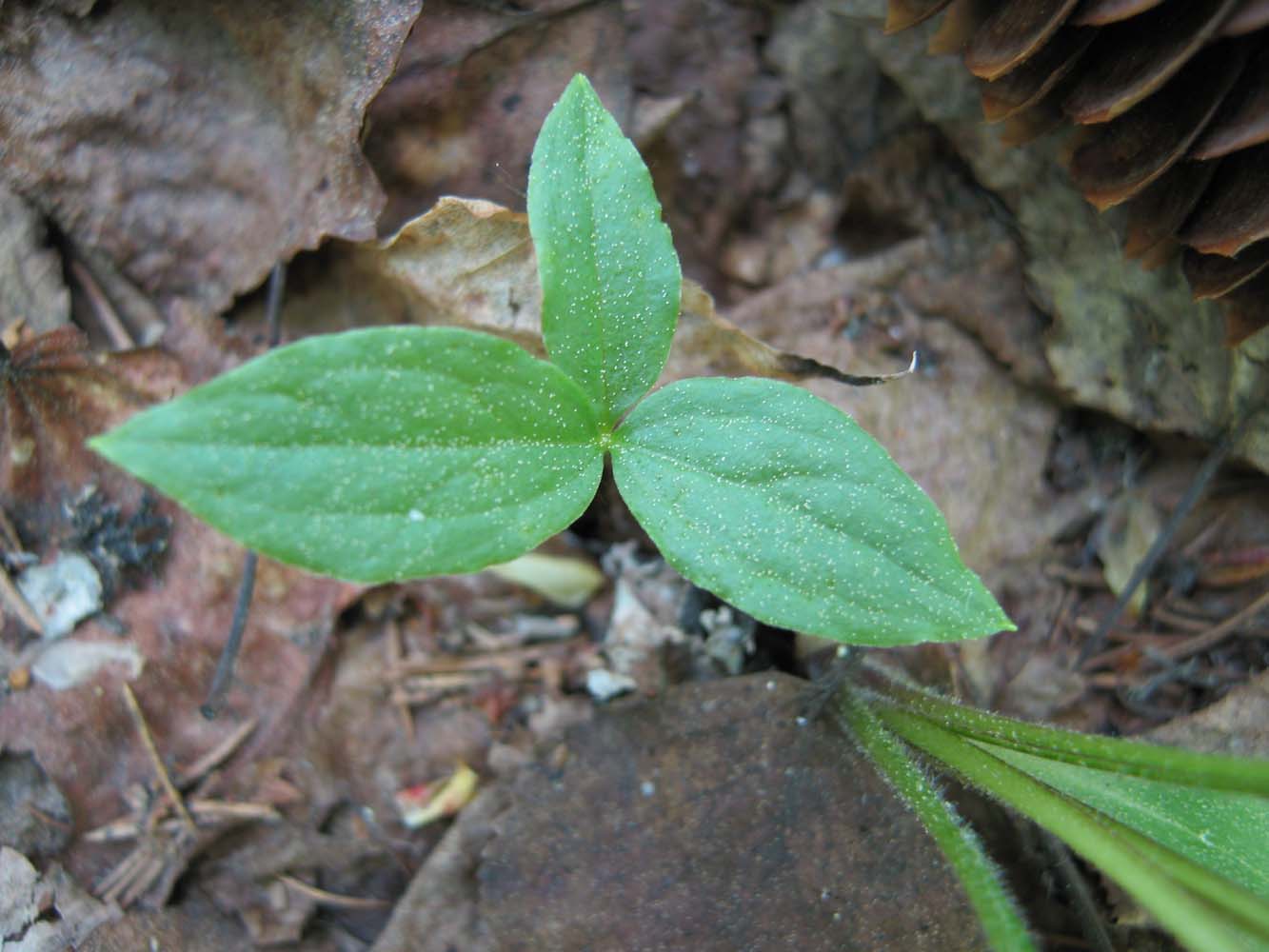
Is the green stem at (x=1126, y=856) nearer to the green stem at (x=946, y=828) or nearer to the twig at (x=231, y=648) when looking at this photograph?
the green stem at (x=946, y=828)

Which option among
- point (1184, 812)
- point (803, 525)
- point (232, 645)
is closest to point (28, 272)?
point (232, 645)

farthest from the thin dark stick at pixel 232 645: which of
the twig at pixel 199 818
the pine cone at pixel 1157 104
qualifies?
the pine cone at pixel 1157 104

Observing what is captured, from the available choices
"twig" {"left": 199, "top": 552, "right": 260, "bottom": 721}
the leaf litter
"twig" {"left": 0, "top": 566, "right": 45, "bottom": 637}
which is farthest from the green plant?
"twig" {"left": 0, "top": 566, "right": 45, "bottom": 637}

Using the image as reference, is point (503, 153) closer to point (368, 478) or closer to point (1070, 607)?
point (368, 478)

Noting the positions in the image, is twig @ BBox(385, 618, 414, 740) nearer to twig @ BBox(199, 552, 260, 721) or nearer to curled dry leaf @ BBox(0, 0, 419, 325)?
twig @ BBox(199, 552, 260, 721)

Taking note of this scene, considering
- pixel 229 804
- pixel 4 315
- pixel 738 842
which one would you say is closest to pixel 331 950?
pixel 229 804

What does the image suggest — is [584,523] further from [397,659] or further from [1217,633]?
[1217,633]
